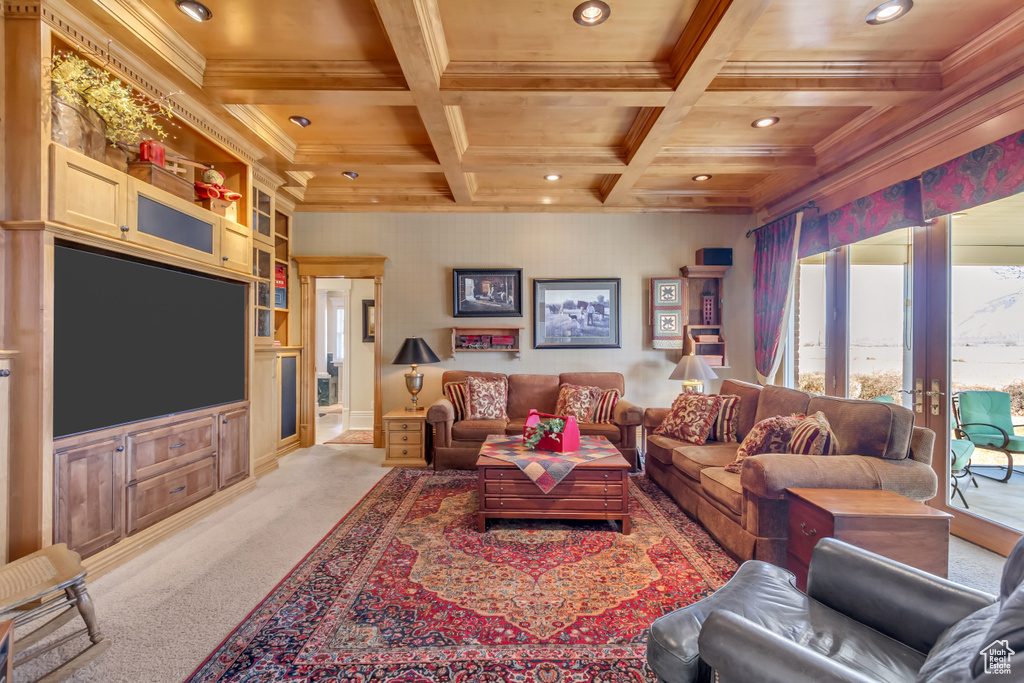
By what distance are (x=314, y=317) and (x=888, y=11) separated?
5.59 m

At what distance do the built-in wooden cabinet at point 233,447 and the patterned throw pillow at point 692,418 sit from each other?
3.64m

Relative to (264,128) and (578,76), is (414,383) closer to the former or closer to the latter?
(264,128)

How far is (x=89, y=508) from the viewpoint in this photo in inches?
93.8

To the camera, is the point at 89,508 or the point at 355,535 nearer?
the point at 89,508

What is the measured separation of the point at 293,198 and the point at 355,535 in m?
3.97

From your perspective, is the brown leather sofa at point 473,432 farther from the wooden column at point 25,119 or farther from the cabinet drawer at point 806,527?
the wooden column at point 25,119

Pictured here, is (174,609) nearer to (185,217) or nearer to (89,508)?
(89,508)

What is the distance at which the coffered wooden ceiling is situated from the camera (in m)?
2.34

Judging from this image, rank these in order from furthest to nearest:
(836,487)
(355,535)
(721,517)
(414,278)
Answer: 1. (414,278)
2. (355,535)
3. (721,517)
4. (836,487)

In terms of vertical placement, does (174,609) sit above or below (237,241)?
below

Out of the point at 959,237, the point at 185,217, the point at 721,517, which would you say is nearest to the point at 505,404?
the point at 721,517

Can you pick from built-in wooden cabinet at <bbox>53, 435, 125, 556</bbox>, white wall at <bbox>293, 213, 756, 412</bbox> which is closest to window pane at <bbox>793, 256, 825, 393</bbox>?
white wall at <bbox>293, 213, 756, 412</bbox>

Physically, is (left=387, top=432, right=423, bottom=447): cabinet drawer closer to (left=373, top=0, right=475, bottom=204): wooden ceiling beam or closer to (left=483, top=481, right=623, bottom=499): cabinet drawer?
(left=483, top=481, right=623, bottom=499): cabinet drawer

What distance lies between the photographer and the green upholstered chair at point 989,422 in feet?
9.04
